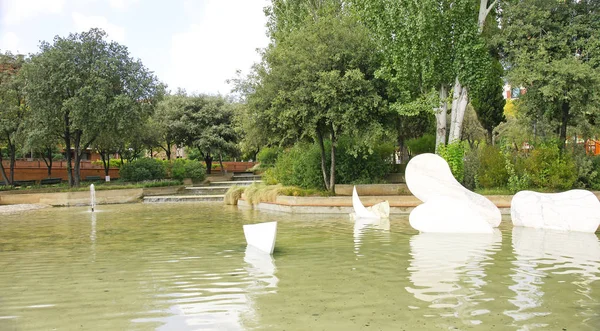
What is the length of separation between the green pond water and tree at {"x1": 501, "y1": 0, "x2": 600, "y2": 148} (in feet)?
27.6

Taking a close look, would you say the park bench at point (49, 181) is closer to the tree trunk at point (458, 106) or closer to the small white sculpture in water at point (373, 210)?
the small white sculpture in water at point (373, 210)

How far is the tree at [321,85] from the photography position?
734 inches

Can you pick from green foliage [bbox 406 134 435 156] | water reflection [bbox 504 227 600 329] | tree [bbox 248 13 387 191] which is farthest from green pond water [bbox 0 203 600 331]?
green foliage [bbox 406 134 435 156]

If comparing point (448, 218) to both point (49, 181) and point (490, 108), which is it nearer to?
point (490, 108)

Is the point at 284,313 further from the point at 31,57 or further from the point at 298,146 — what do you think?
the point at 31,57

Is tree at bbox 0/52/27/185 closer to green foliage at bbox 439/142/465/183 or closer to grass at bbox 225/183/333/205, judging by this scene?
grass at bbox 225/183/333/205

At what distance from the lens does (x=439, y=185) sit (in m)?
12.6

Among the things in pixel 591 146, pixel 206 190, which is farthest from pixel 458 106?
pixel 206 190

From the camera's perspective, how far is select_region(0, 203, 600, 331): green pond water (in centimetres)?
500

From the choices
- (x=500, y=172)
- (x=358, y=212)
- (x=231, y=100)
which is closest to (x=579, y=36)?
(x=500, y=172)

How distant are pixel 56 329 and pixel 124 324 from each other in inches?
25.7

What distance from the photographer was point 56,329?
4820 mm

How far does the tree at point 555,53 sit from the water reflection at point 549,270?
8185 mm

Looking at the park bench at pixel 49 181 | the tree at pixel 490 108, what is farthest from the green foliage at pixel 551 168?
the park bench at pixel 49 181
